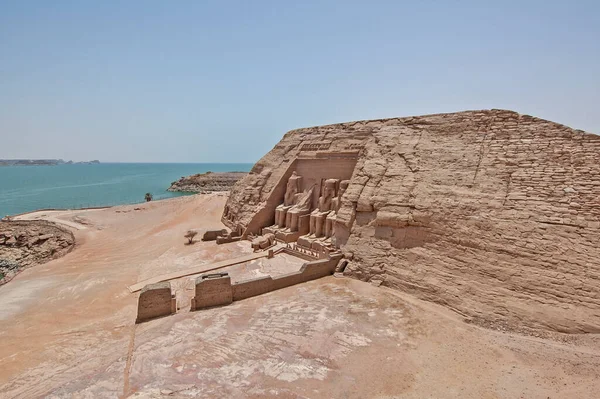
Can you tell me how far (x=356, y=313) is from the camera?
386 inches

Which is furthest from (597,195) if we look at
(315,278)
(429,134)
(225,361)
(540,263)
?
(225,361)

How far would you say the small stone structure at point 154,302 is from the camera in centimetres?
984

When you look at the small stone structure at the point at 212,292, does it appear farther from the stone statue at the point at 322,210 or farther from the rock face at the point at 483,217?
the stone statue at the point at 322,210

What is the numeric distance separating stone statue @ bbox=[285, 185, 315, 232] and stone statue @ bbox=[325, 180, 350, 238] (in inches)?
75.8

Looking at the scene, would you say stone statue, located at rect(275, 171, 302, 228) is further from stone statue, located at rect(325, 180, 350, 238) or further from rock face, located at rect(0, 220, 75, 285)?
rock face, located at rect(0, 220, 75, 285)

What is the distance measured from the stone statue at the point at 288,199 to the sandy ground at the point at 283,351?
22.3ft

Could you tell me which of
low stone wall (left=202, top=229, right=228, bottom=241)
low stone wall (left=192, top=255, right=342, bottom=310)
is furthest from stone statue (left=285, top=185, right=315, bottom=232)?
low stone wall (left=192, top=255, right=342, bottom=310)

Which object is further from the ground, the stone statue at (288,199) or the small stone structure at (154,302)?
the stone statue at (288,199)

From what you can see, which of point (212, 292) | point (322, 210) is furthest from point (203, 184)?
point (212, 292)

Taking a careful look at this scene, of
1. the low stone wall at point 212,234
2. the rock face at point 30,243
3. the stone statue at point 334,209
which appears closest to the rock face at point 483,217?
the stone statue at point 334,209

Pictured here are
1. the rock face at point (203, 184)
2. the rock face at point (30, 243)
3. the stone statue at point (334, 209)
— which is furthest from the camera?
the rock face at point (203, 184)

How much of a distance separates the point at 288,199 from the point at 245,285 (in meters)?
9.09

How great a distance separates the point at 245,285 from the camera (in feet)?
36.6

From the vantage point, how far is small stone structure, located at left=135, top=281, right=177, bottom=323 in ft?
32.3
